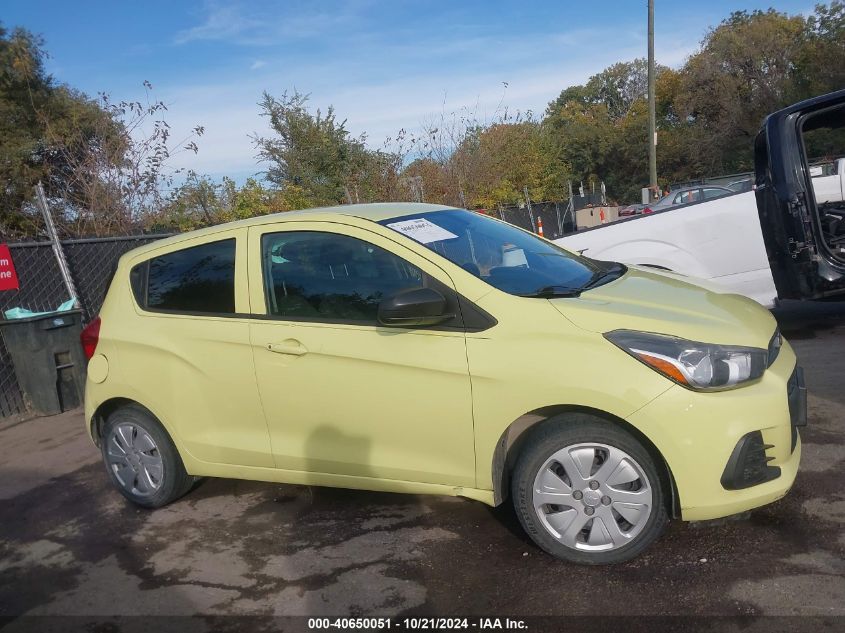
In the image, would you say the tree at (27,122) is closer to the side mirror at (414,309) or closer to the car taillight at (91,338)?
the car taillight at (91,338)

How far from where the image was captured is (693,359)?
3.10 m

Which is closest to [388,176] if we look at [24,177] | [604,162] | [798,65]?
[24,177]

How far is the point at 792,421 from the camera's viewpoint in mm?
3289

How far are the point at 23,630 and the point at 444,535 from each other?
2.05 metres

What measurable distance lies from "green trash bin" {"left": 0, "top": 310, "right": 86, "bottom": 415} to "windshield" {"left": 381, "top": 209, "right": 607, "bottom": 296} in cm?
484

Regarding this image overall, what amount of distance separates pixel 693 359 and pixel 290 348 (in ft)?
6.56

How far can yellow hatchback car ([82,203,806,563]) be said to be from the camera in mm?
3111

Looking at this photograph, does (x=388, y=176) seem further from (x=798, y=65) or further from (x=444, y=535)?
(x=798, y=65)

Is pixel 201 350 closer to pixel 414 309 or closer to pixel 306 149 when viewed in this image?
pixel 414 309

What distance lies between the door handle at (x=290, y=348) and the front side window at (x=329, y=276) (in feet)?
0.51

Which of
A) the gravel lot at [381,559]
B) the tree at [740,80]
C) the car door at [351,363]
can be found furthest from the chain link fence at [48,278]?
the tree at [740,80]

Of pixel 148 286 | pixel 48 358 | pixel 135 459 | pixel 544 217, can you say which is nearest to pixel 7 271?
pixel 48 358

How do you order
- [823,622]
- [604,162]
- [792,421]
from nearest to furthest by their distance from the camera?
[823,622]
[792,421]
[604,162]

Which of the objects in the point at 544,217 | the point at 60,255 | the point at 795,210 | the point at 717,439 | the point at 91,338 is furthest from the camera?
the point at 544,217
